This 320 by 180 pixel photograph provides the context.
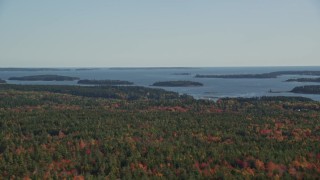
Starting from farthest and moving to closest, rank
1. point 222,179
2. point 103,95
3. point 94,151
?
point 103,95 < point 94,151 < point 222,179

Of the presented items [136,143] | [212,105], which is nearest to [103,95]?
[212,105]

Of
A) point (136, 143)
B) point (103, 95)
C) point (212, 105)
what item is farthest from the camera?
point (103, 95)

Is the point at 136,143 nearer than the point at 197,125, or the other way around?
the point at 136,143

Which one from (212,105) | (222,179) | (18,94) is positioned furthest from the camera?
(18,94)

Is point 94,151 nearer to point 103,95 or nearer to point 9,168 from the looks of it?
point 9,168

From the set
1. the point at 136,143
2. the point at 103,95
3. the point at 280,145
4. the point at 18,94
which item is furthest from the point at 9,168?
the point at 103,95

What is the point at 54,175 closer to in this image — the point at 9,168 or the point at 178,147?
the point at 9,168
